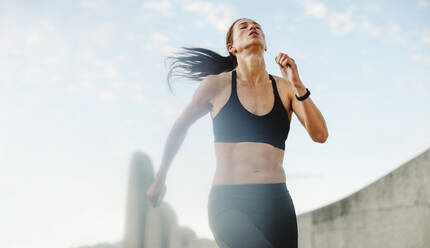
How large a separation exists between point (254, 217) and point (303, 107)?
723 millimetres

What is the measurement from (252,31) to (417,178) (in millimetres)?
3616

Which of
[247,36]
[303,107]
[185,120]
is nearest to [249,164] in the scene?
[303,107]

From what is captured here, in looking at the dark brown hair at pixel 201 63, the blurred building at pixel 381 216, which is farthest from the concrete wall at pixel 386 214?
the dark brown hair at pixel 201 63

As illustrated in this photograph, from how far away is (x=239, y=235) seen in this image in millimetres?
2463

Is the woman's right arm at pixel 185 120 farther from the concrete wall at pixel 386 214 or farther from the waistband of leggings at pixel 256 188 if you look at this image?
the concrete wall at pixel 386 214

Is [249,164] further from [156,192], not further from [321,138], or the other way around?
[156,192]

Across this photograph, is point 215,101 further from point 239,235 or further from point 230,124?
point 239,235

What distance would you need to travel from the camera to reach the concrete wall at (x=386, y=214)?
5.43 metres

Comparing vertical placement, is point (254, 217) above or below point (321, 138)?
below

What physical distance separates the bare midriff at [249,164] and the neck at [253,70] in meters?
0.48

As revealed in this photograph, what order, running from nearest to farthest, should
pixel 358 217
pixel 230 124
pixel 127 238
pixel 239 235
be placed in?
pixel 239 235, pixel 230 124, pixel 358 217, pixel 127 238

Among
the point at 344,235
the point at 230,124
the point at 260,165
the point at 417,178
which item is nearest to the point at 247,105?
the point at 230,124

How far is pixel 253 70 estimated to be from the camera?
294cm

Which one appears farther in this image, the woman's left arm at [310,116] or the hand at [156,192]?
the hand at [156,192]
